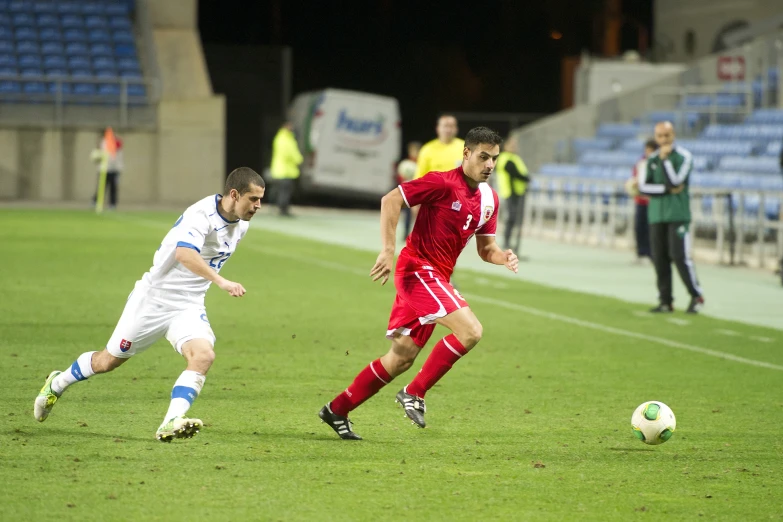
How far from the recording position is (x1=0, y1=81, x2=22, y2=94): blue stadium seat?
3603 cm

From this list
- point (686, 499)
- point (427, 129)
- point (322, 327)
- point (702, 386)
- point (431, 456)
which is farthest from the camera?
point (427, 129)

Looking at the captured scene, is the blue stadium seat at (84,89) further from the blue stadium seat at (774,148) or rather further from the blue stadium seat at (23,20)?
the blue stadium seat at (774,148)

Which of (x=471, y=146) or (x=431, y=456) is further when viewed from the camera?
(x=471, y=146)

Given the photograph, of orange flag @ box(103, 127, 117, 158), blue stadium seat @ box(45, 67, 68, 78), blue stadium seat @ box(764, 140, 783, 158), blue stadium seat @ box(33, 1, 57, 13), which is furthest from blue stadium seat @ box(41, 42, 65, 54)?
blue stadium seat @ box(764, 140, 783, 158)

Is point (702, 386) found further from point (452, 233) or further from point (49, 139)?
point (49, 139)

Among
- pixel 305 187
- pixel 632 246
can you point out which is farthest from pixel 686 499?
pixel 305 187

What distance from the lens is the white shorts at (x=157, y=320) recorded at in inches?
279

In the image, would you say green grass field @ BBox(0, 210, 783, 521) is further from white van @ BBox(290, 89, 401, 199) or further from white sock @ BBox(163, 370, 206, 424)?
white van @ BBox(290, 89, 401, 199)

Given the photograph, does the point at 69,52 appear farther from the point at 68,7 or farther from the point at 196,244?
the point at 196,244

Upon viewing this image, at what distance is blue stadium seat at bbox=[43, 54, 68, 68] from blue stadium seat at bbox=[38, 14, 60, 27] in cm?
156

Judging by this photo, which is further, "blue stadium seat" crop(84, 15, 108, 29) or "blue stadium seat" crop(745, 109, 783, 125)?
"blue stadium seat" crop(84, 15, 108, 29)

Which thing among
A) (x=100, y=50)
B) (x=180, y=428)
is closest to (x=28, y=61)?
(x=100, y=50)

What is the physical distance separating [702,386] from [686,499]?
3.77m

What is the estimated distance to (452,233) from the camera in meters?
7.55
